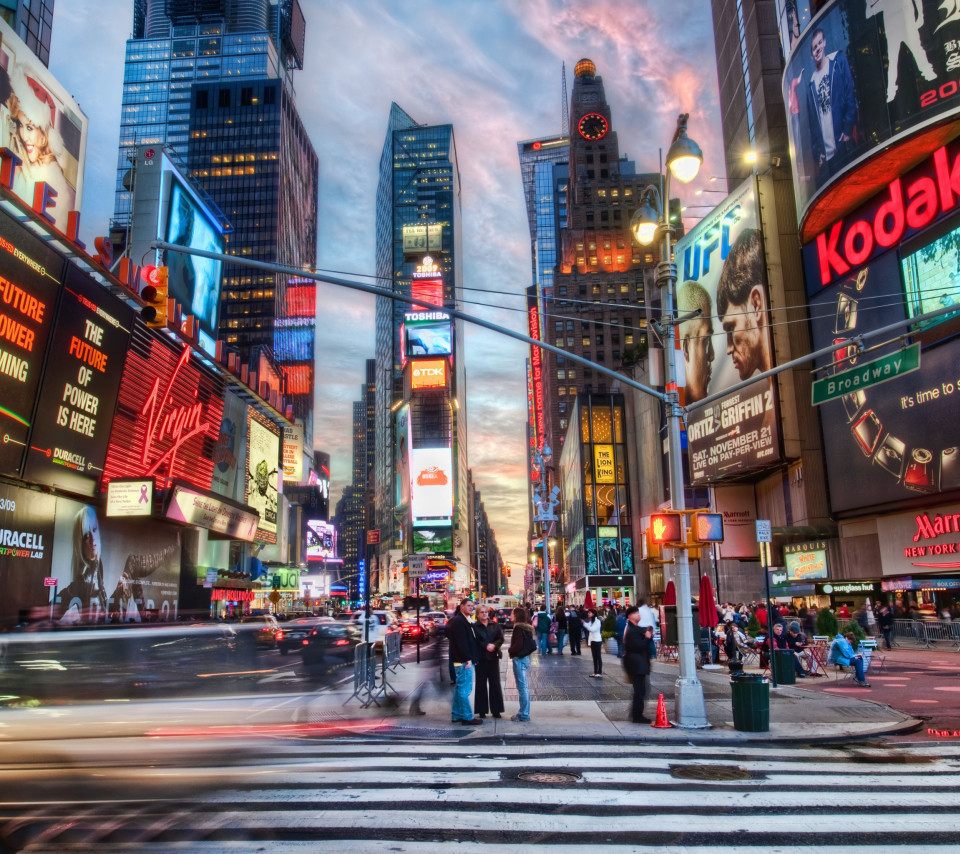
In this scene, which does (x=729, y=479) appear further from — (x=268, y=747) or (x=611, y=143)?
(x=611, y=143)

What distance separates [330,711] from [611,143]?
13444 centimetres

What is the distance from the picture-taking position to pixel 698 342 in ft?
150

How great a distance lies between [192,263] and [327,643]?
145 ft

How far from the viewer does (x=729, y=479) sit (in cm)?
4444

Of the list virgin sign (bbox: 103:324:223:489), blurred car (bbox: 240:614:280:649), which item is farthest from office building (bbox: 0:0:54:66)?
blurred car (bbox: 240:614:280:649)

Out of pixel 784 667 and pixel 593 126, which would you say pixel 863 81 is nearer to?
pixel 784 667

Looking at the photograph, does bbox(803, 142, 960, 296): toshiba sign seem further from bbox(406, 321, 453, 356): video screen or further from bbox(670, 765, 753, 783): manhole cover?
bbox(406, 321, 453, 356): video screen

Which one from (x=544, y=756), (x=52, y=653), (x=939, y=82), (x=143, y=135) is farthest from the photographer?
(x=143, y=135)

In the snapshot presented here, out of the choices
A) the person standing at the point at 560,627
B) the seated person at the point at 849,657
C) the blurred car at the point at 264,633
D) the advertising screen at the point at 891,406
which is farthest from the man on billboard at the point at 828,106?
the blurred car at the point at 264,633

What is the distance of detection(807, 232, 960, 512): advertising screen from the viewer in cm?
2834

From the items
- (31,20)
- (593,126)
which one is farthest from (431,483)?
(31,20)

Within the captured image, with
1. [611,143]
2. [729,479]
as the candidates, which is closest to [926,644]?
[729,479]

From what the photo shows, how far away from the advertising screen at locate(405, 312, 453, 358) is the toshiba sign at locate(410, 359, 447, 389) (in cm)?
274

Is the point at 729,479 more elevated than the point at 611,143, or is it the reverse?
the point at 611,143
